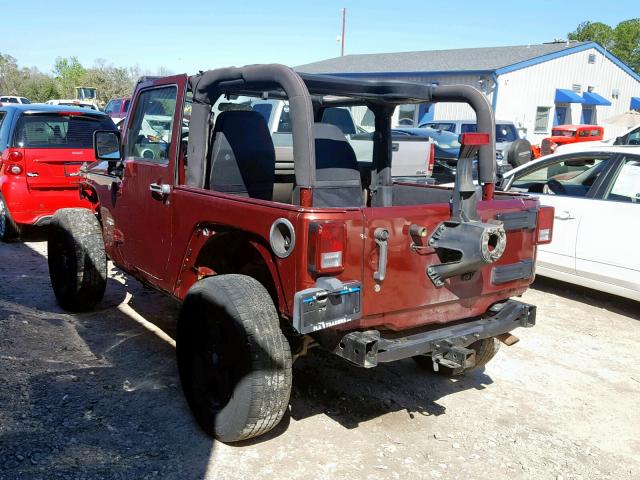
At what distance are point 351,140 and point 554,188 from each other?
2941 millimetres

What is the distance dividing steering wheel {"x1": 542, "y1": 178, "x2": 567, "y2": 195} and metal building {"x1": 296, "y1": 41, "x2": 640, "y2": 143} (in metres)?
18.1

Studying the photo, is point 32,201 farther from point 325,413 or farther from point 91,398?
point 325,413

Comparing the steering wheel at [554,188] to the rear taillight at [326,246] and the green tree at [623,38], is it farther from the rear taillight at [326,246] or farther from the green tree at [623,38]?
the green tree at [623,38]

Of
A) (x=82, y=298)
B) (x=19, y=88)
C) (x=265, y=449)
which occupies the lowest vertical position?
(x=265, y=449)

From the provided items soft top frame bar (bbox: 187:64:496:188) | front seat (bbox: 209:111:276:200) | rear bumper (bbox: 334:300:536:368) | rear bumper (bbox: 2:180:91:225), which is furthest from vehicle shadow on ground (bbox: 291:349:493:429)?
rear bumper (bbox: 2:180:91:225)

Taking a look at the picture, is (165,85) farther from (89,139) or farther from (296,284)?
(89,139)

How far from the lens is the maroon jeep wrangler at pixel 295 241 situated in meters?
2.98

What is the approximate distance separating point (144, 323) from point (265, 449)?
2.25m

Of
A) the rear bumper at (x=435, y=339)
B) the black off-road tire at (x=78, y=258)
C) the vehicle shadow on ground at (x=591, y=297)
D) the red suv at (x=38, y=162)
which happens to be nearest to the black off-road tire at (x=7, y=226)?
the red suv at (x=38, y=162)

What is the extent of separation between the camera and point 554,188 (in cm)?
680

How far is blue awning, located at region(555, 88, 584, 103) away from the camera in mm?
28688

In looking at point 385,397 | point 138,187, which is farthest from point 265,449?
point 138,187

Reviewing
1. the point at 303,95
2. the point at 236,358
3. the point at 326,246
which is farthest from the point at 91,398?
the point at 303,95

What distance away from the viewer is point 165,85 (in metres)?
4.16
